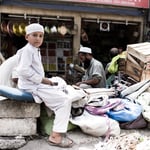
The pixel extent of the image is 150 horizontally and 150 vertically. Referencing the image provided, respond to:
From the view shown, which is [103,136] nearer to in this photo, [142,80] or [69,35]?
[142,80]

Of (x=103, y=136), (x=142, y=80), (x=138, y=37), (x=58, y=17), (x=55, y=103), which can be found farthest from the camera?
(x=138, y=37)

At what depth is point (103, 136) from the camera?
471 centimetres

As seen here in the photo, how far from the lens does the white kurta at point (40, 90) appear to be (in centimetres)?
429

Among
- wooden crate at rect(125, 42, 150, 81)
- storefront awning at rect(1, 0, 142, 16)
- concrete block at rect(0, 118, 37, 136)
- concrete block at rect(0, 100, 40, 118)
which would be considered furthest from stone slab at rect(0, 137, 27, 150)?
storefront awning at rect(1, 0, 142, 16)

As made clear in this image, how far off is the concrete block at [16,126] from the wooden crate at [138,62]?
244 cm

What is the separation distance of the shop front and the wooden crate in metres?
3.15

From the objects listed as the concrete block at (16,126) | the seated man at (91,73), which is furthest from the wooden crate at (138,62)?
the concrete block at (16,126)

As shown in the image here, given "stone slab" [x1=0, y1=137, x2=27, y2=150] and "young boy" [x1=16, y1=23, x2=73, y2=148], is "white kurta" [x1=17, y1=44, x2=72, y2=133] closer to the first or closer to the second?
"young boy" [x1=16, y1=23, x2=73, y2=148]

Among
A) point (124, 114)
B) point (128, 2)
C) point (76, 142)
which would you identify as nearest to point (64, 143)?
point (76, 142)

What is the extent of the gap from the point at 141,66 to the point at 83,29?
403cm

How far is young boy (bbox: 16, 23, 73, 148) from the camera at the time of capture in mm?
4266

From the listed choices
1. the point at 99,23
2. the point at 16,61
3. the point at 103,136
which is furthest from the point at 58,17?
the point at 103,136

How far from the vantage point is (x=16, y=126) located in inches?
176

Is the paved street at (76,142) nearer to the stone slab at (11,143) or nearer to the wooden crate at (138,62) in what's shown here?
the stone slab at (11,143)
